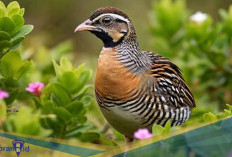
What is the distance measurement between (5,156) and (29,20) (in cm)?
487

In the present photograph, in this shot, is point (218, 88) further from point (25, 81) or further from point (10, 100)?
point (10, 100)

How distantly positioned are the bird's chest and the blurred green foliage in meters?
0.09

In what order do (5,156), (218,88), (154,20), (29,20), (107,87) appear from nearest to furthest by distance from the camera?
(5,156), (107,87), (218,88), (154,20), (29,20)

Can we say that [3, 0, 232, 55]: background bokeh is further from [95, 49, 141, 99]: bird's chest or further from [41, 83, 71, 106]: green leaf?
[41, 83, 71, 106]: green leaf

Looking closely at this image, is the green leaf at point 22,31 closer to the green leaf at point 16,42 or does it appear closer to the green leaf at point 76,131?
the green leaf at point 16,42

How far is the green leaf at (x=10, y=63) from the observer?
249cm

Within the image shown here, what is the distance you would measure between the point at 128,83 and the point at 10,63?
2.20ft

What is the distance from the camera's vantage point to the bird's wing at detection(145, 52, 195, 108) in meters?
2.96

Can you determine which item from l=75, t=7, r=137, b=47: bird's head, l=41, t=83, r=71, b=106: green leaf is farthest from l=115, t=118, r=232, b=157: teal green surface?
l=75, t=7, r=137, b=47: bird's head

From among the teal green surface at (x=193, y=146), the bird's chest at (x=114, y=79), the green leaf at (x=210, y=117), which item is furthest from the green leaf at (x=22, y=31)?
the green leaf at (x=210, y=117)

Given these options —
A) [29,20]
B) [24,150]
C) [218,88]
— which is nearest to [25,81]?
[24,150]

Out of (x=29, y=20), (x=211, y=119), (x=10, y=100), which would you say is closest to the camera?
(x=211, y=119)

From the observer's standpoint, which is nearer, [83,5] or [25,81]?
Answer: [25,81]

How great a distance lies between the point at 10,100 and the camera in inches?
99.5
